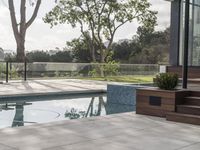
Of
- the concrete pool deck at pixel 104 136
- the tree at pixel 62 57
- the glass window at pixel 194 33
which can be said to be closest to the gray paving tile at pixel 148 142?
the concrete pool deck at pixel 104 136

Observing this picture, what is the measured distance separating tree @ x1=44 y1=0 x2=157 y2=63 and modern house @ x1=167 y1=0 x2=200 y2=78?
911 cm

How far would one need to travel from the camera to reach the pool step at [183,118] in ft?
21.0

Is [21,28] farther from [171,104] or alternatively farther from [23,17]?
[171,104]

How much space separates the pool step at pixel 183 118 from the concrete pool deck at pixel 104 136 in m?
0.17

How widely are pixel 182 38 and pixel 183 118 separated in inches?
243

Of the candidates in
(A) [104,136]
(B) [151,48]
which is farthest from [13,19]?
(B) [151,48]

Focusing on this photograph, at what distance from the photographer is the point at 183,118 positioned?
6.56 metres

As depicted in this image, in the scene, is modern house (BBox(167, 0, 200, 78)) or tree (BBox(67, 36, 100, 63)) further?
tree (BBox(67, 36, 100, 63))

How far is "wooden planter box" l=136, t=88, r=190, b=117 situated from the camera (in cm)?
695

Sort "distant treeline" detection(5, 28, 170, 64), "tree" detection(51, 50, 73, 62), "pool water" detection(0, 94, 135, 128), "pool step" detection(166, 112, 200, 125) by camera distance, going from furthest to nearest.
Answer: "tree" detection(51, 50, 73, 62) → "distant treeline" detection(5, 28, 170, 64) → "pool water" detection(0, 94, 135, 128) → "pool step" detection(166, 112, 200, 125)

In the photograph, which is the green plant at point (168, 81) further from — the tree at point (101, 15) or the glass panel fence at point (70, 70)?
the tree at point (101, 15)

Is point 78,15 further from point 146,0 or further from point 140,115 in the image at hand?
point 140,115

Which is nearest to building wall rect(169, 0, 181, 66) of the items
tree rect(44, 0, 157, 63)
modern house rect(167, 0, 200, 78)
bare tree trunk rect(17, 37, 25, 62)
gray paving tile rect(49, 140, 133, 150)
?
modern house rect(167, 0, 200, 78)

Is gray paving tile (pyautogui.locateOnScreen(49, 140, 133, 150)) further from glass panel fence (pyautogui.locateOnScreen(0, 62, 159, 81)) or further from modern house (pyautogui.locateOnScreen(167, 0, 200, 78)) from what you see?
glass panel fence (pyautogui.locateOnScreen(0, 62, 159, 81))
